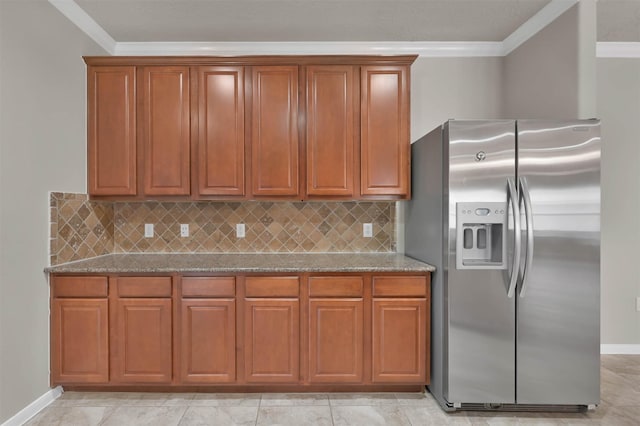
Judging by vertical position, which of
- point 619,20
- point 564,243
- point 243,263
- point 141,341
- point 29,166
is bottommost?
point 141,341

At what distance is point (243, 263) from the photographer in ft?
9.13

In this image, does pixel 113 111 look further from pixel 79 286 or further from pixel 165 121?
pixel 79 286

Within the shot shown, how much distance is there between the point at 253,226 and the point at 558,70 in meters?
2.65

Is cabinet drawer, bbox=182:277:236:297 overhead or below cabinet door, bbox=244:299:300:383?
overhead

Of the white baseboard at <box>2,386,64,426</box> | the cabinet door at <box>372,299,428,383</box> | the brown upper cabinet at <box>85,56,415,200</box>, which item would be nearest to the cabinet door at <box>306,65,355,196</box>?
the brown upper cabinet at <box>85,56,415,200</box>

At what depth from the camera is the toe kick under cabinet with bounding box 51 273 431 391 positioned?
260 centimetres

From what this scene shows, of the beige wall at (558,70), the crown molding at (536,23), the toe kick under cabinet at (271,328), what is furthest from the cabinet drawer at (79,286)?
the crown molding at (536,23)

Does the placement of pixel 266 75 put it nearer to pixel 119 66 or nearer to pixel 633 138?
pixel 119 66

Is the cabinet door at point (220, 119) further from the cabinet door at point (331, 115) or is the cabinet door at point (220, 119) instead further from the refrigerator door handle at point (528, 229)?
the refrigerator door handle at point (528, 229)

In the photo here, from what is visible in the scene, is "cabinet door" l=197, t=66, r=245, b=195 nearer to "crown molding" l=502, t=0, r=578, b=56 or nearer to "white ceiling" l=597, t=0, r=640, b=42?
"crown molding" l=502, t=0, r=578, b=56

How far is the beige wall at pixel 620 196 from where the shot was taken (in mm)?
3414

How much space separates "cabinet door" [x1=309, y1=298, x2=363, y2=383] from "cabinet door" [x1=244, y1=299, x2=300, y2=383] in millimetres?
119

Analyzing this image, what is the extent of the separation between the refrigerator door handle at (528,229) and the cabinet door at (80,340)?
2.72m

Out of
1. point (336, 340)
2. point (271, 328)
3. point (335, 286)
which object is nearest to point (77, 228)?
point (271, 328)
